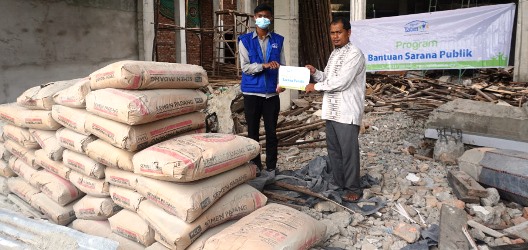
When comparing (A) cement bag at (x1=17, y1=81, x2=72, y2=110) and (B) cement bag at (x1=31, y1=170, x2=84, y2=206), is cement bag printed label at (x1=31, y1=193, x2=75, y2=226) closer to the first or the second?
(B) cement bag at (x1=31, y1=170, x2=84, y2=206)

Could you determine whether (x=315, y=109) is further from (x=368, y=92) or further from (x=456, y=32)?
(x=456, y=32)

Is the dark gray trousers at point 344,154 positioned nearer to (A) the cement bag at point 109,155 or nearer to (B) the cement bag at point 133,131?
(B) the cement bag at point 133,131

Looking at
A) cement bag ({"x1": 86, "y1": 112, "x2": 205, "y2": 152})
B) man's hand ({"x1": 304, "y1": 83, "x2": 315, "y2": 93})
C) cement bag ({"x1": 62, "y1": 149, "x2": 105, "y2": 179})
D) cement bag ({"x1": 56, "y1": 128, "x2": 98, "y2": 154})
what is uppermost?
man's hand ({"x1": 304, "y1": 83, "x2": 315, "y2": 93})

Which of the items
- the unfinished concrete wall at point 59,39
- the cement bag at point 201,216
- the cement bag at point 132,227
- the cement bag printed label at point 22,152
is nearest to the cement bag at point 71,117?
the cement bag printed label at point 22,152

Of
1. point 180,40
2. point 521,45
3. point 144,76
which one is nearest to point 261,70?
point 144,76

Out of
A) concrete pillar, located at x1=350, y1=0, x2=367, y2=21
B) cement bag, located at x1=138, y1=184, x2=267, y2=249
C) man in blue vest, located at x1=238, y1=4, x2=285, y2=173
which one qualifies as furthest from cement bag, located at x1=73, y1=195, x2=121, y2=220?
concrete pillar, located at x1=350, y1=0, x2=367, y2=21

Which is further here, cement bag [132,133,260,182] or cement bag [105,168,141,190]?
cement bag [105,168,141,190]

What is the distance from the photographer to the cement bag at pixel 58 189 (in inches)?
136

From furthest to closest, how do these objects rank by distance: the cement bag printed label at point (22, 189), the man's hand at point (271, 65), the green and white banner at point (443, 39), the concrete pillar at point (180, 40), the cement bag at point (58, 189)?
the concrete pillar at point (180, 40) < the green and white banner at point (443, 39) < the man's hand at point (271, 65) < the cement bag printed label at point (22, 189) < the cement bag at point (58, 189)

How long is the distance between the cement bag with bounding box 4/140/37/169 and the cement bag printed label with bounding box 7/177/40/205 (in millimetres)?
209

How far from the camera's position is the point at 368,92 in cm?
946

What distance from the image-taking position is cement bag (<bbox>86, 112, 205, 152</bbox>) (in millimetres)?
2947

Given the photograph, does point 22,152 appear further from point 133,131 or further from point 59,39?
point 59,39

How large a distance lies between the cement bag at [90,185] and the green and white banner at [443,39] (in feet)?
A: 20.0
